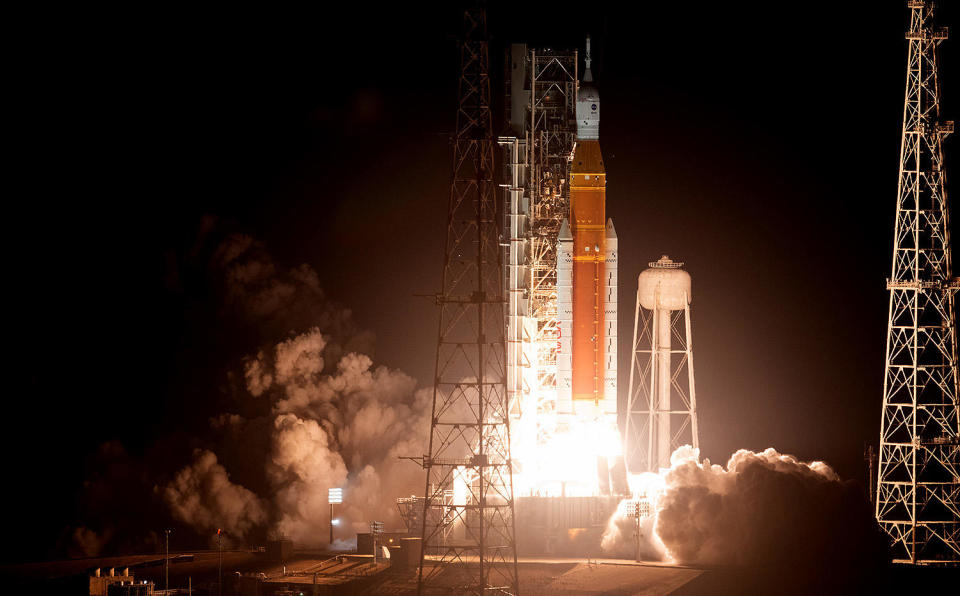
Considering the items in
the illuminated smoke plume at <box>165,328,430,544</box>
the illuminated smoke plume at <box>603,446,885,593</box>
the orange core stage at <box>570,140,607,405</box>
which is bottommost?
the illuminated smoke plume at <box>603,446,885,593</box>

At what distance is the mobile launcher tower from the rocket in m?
0.03

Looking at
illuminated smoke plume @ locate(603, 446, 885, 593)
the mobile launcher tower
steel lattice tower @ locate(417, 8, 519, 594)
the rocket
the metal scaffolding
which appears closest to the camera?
steel lattice tower @ locate(417, 8, 519, 594)

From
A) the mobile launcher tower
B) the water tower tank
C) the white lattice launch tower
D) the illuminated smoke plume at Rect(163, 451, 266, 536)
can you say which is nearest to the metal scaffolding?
the mobile launcher tower

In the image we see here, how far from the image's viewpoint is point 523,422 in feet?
157

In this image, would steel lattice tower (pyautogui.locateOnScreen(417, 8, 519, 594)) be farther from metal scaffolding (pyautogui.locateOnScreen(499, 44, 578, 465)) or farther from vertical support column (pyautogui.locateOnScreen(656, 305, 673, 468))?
vertical support column (pyautogui.locateOnScreen(656, 305, 673, 468))

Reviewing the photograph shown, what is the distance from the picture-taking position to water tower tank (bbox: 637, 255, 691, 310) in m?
49.3

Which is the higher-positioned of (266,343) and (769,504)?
(266,343)

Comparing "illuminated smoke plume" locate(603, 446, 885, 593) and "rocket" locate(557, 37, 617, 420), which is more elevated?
"rocket" locate(557, 37, 617, 420)

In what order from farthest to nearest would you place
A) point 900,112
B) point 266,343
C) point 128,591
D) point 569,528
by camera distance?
point 900,112, point 266,343, point 569,528, point 128,591

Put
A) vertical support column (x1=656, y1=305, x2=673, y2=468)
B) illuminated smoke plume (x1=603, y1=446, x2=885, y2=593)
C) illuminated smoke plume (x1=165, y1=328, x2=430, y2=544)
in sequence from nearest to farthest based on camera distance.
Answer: illuminated smoke plume (x1=603, y1=446, x2=885, y2=593), vertical support column (x1=656, y1=305, x2=673, y2=468), illuminated smoke plume (x1=165, y1=328, x2=430, y2=544)

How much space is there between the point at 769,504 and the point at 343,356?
17.7 meters

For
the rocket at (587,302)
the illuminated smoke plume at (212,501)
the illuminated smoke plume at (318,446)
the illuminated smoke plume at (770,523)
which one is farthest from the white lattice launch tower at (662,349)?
the illuminated smoke plume at (212,501)

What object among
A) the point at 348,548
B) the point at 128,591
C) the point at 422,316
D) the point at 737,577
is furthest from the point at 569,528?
the point at 422,316

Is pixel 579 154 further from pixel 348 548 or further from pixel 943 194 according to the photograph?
pixel 348 548
